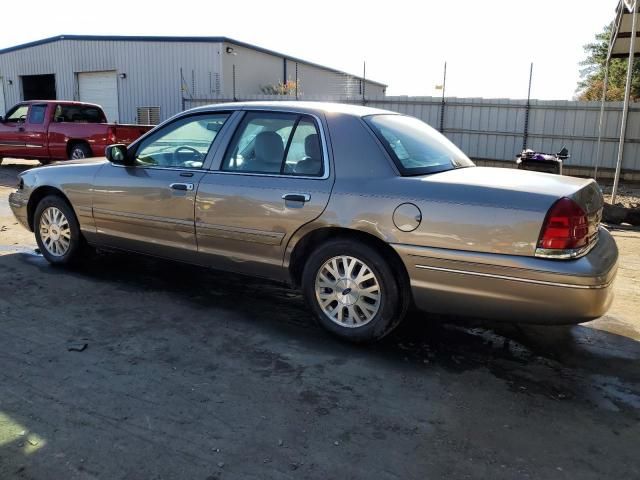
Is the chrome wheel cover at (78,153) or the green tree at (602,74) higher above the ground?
the green tree at (602,74)

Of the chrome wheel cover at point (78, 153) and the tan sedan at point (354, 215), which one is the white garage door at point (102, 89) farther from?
the tan sedan at point (354, 215)

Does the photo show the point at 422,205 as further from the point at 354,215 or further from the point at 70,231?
the point at 70,231

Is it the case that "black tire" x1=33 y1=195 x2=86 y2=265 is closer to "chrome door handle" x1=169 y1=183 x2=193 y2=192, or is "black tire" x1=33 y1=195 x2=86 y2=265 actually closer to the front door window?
the front door window

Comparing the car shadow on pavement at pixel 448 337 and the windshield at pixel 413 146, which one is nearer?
the car shadow on pavement at pixel 448 337

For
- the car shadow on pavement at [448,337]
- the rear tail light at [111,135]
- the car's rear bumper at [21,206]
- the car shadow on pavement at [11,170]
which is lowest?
the car shadow on pavement at [448,337]

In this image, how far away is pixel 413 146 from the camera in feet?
13.7

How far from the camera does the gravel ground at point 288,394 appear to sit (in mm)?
2605

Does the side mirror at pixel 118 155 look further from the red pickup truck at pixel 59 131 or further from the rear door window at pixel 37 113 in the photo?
the rear door window at pixel 37 113

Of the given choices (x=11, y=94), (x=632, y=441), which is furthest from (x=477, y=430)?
(x=11, y=94)

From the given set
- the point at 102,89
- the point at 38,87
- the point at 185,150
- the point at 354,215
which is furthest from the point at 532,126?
the point at 38,87

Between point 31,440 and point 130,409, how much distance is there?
1.59 feet

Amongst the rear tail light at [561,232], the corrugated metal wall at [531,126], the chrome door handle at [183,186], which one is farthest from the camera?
the corrugated metal wall at [531,126]

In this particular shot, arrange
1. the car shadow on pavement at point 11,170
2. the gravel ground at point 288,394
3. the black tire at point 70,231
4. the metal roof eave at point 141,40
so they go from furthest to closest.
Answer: the metal roof eave at point 141,40 < the car shadow on pavement at point 11,170 < the black tire at point 70,231 < the gravel ground at point 288,394

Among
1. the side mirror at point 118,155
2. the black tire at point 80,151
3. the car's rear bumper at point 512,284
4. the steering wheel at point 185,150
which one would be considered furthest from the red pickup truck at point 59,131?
the car's rear bumper at point 512,284
